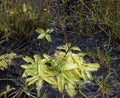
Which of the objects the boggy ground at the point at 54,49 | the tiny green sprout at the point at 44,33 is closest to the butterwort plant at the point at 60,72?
the boggy ground at the point at 54,49

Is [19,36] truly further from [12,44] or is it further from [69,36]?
[69,36]

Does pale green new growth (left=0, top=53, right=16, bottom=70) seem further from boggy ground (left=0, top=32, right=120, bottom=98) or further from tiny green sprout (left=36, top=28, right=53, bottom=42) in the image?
tiny green sprout (left=36, top=28, right=53, bottom=42)

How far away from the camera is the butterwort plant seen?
179cm

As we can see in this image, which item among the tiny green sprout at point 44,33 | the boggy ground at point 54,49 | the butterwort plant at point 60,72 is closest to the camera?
the butterwort plant at point 60,72

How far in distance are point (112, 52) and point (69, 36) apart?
1.14 feet

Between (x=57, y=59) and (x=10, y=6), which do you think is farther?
(x=10, y=6)

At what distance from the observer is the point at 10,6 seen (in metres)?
2.25

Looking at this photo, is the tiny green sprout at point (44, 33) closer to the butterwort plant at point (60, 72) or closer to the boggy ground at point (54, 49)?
the boggy ground at point (54, 49)

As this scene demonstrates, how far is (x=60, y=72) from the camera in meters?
1.82

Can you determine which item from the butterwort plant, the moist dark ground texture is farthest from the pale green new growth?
the butterwort plant

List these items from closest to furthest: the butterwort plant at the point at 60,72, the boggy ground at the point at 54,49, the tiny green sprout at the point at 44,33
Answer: the butterwort plant at the point at 60,72
the boggy ground at the point at 54,49
the tiny green sprout at the point at 44,33

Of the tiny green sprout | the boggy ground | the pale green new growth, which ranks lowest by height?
the boggy ground

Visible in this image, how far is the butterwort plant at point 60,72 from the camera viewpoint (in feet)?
5.87

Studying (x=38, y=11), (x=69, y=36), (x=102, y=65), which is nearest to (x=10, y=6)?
(x=38, y=11)
